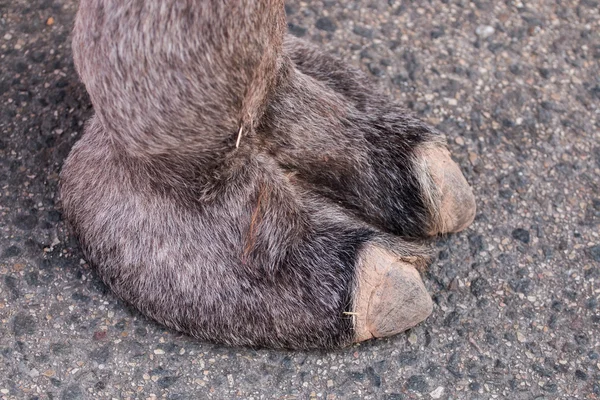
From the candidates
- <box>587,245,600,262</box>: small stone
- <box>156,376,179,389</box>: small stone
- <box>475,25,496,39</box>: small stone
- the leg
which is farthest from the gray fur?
<box>475,25,496,39</box>: small stone

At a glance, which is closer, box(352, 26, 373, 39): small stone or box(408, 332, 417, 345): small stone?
box(408, 332, 417, 345): small stone

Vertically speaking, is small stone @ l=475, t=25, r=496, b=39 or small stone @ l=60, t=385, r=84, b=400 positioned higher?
small stone @ l=475, t=25, r=496, b=39

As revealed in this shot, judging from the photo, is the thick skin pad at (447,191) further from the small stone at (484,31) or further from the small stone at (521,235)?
the small stone at (484,31)

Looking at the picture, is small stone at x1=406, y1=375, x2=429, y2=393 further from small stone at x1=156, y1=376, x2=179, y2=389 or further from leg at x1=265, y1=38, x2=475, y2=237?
small stone at x1=156, y1=376, x2=179, y2=389

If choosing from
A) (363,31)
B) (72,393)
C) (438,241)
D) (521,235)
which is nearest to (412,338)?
(438,241)

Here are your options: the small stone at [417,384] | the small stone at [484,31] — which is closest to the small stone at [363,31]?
the small stone at [484,31]

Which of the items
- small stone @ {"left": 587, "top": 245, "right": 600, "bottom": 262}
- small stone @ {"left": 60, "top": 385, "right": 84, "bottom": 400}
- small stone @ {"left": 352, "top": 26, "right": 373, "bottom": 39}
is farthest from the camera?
small stone @ {"left": 352, "top": 26, "right": 373, "bottom": 39}

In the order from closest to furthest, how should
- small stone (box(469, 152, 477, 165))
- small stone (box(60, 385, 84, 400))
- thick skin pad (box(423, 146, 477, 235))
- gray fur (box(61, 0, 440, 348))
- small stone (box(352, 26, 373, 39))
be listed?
gray fur (box(61, 0, 440, 348)), small stone (box(60, 385, 84, 400)), thick skin pad (box(423, 146, 477, 235)), small stone (box(469, 152, 477, 165)), small stone (box(352, 26, 373, 39))

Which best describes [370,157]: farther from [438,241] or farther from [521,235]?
[521,235]
